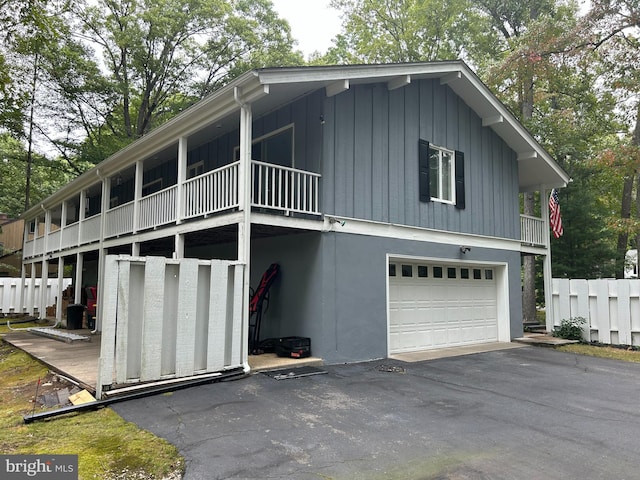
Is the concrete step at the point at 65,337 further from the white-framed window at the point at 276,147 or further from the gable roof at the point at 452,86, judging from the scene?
the gable roof at the point at 452,86

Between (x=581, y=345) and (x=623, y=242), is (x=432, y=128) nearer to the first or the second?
(x=581, y=345)

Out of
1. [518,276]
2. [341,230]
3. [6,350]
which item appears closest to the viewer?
[341,230]

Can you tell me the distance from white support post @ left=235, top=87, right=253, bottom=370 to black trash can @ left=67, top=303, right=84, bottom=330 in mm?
8990

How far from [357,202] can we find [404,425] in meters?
4.97

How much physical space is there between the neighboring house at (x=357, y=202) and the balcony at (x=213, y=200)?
4 centimetres

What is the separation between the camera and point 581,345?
1138 cm

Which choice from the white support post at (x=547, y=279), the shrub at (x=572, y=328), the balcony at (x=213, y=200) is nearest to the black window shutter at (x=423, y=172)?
the balcony at (x=213, y=200)

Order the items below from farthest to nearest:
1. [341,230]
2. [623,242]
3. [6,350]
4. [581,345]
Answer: [623,242]
[581,345]
[6,350]
[341,230]

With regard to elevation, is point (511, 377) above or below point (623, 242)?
below

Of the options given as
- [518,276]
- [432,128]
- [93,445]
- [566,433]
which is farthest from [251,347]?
[518,276]

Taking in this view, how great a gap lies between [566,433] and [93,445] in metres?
4.62

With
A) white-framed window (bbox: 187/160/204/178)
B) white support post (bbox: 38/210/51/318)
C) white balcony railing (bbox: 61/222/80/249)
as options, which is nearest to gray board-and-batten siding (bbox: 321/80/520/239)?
white-framed window (bbox: 187/160/204/178)

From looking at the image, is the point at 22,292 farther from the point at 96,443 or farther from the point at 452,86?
the point at 452,86

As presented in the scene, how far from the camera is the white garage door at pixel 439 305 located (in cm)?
984
